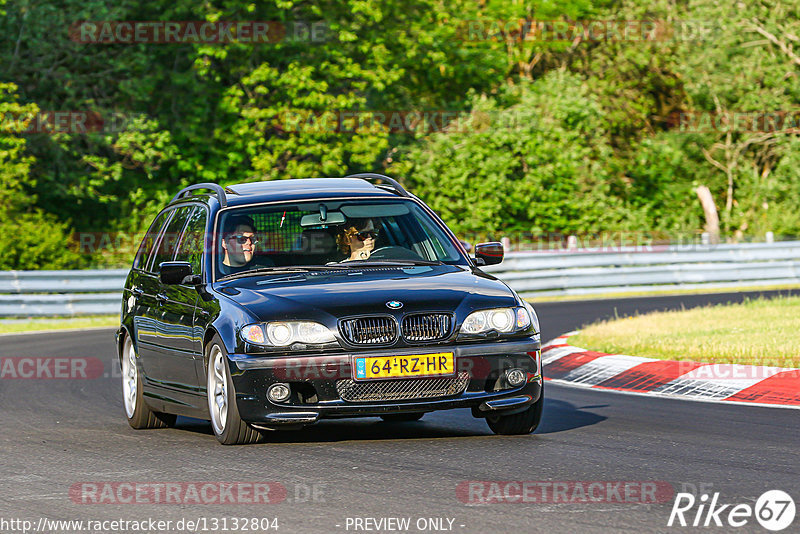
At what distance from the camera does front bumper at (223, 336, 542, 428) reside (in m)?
8.38

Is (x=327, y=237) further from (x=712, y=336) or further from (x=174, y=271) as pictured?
(x=712, y=336)

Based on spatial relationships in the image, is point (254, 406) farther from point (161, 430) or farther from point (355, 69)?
point (355, 69)

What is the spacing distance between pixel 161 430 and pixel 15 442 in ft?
3.78

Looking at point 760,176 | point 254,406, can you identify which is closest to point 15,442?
point 254,406

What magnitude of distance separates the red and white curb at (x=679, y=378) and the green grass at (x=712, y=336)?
0.27m

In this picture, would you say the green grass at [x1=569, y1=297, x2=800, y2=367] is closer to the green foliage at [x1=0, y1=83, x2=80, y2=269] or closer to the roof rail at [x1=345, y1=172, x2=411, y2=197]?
the roof rail at [x1=345, y1=172, x2=411, y2=197]

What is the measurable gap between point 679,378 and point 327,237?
4.04 m

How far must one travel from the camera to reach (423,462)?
26.0 feet

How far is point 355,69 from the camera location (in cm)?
4097

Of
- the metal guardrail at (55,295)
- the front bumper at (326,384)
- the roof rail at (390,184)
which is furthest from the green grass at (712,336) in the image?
the metal guardrail at (55,295)

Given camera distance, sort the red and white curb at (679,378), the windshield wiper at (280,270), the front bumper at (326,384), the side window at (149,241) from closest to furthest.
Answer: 1. the front bumper at (326,384)
2. the windshield wiper at (280,270)
3. the red and white curb at (679,378)
4. the side window at (149,241)

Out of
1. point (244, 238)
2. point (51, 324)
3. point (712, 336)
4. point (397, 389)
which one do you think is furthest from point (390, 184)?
point (51, 324)

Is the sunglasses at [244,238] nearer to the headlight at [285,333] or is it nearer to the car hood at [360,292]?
the car hood at [360,292]

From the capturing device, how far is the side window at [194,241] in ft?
32.3
